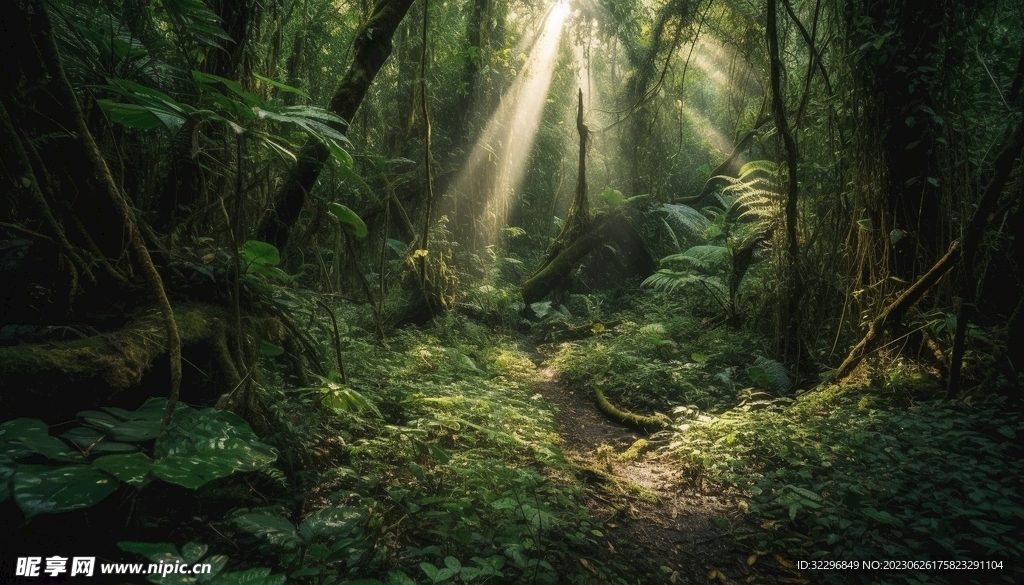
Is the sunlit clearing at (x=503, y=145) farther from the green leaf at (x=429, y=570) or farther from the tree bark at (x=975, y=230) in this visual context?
the green leaf at (x=429, y=570)

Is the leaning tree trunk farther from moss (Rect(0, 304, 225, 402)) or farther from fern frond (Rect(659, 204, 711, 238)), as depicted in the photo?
fern frond (Rect(659, 204, 711, 238))

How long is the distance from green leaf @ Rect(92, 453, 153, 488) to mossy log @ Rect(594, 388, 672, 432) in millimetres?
4067

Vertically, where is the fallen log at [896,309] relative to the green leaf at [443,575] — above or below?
above

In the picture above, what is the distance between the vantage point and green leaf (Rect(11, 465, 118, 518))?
104 cm

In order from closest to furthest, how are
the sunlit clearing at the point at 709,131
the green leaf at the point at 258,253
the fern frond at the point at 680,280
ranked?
the green leaf at the point at 258,253 → the fern frond at the point at 680,280 → the sunlit clearing at the point at 709,131

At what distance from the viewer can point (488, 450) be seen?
3.26 metres

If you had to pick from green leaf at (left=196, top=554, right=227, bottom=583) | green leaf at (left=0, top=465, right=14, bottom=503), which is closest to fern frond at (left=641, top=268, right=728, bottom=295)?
green leaf at (left=196, top=554, right=227, bottom=583)

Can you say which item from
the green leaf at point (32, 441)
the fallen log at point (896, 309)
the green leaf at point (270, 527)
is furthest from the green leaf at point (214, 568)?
the fallen log at point (896, 309)

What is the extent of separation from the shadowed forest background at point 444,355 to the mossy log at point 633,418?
0.03 metres

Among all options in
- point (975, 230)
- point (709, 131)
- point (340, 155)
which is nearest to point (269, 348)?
point (340, 155)

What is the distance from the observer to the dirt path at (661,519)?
247 cm

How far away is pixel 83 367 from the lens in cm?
164

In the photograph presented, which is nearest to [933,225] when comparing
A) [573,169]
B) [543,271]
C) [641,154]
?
[543,271]

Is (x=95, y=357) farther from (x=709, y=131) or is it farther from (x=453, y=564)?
(x=709, y=131)
